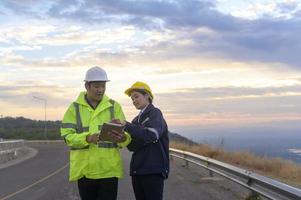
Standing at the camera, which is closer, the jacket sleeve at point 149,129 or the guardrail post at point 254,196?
the jacket sleeve at point 149,129

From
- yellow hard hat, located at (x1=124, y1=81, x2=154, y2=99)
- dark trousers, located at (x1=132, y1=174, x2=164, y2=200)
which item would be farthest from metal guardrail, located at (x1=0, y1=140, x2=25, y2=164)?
yellow hard hat, located at (x1=124, y1=81, x2=154, y2=99)

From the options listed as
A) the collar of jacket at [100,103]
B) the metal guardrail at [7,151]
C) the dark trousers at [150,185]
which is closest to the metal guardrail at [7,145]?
the metal guardrail at [7,151]

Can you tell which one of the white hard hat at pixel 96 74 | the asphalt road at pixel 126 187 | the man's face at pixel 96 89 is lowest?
the asphalt road at pixel 126 187

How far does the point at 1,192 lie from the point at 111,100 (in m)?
10.4

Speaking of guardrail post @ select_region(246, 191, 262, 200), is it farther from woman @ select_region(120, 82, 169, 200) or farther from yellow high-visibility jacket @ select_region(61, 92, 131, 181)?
yellow high-visibility jacket @ select_region(61, 92, 131, 181)

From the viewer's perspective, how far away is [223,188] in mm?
15312

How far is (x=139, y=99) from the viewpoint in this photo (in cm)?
676

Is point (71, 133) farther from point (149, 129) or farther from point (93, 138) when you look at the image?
point (149, 129)

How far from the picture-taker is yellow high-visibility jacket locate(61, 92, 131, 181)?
20.7 feet

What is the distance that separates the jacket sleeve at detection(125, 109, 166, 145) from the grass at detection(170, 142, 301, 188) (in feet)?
34.9

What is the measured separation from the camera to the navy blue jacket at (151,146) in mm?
6551

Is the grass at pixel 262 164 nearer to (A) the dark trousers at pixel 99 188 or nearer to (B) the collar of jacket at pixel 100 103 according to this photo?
(A) the dark trousers at pixel 99 188

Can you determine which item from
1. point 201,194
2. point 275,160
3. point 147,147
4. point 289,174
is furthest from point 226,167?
point 275,160

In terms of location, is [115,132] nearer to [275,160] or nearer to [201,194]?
[201,194]
